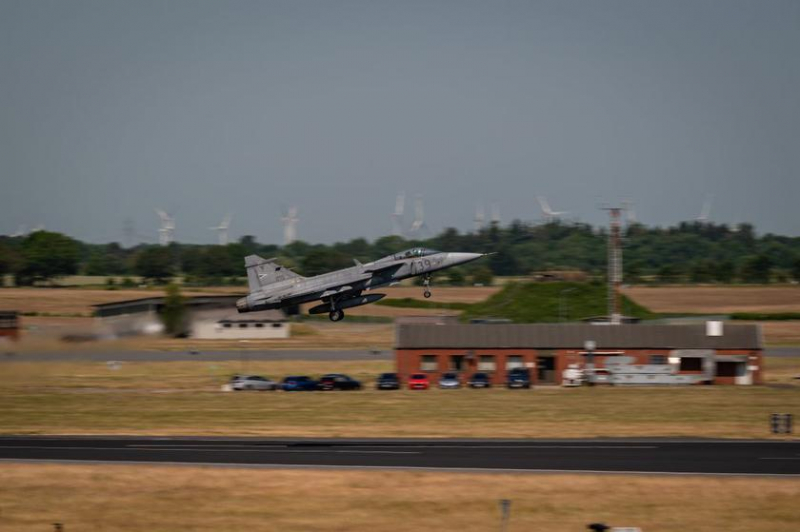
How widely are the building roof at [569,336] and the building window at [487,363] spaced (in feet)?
2.41

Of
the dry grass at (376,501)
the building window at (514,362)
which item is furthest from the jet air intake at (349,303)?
the building window at (514,362)

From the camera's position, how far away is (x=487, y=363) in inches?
2645

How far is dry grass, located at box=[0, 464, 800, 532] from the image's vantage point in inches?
1025

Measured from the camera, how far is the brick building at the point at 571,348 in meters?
64.8

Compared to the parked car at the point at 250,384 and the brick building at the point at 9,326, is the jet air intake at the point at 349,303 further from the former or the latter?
the parked car at the point at 250,384

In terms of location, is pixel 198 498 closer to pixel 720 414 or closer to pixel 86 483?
pixel 86 483

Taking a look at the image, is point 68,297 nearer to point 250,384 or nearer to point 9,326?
point 250,384

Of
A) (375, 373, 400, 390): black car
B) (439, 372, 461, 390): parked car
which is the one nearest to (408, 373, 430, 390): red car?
(375, 373, 400, 390): black car

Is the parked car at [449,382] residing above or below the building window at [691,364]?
below

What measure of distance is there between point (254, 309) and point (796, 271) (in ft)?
395

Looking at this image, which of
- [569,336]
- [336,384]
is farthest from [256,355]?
[569,336]

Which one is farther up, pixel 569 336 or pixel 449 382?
pixel 569 336

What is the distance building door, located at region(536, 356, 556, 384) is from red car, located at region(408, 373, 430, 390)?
28.3ft

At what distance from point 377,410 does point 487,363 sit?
1851cm
